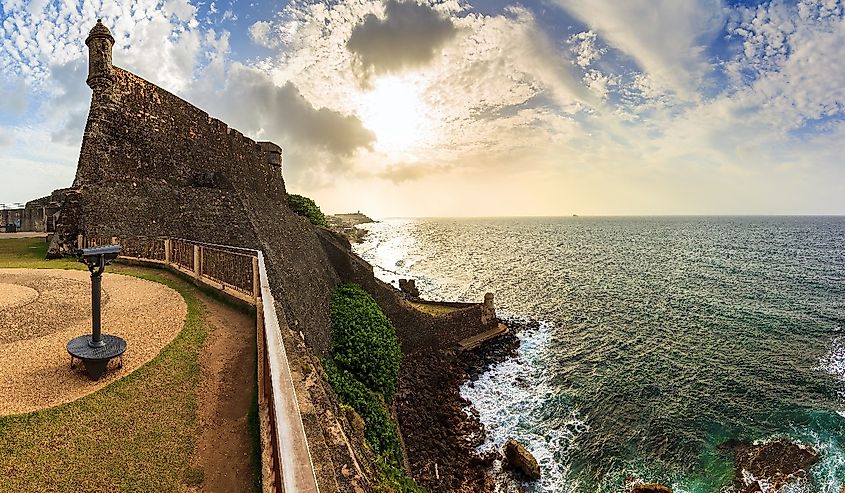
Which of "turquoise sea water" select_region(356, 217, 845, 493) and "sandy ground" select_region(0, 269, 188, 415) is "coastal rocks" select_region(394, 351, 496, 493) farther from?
"sandy ground" select_region(0, 269, 188, 415)

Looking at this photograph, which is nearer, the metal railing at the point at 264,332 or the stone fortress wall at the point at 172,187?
the metal railing at the point at 264,332

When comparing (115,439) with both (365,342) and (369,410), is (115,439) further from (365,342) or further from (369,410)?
(365,342)

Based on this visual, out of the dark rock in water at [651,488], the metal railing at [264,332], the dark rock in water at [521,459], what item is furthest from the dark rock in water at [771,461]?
the metal railing at [264,332]

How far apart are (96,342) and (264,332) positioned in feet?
12.3

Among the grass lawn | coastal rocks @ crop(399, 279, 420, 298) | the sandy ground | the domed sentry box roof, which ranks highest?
the domed sentry box roof

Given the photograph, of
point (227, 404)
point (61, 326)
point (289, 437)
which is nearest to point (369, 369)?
point (61, 326)

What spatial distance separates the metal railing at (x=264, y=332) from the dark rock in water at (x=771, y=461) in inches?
790

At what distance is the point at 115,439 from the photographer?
5.86 metres

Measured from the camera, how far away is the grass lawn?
5.15m

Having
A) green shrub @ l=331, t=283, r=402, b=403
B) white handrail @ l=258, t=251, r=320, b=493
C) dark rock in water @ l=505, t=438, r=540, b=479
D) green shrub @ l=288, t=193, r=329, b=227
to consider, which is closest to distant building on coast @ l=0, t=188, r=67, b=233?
green shrub @ l=288, t=193, r=329, b=227

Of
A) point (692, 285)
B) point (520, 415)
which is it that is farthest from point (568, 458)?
point (692, 285)

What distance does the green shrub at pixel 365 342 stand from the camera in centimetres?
1970

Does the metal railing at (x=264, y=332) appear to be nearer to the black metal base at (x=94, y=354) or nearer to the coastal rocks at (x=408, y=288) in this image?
the black metal base at (x=94, y=354)

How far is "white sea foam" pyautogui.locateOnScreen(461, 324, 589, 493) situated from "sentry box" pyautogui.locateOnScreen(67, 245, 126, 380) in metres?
15.9
